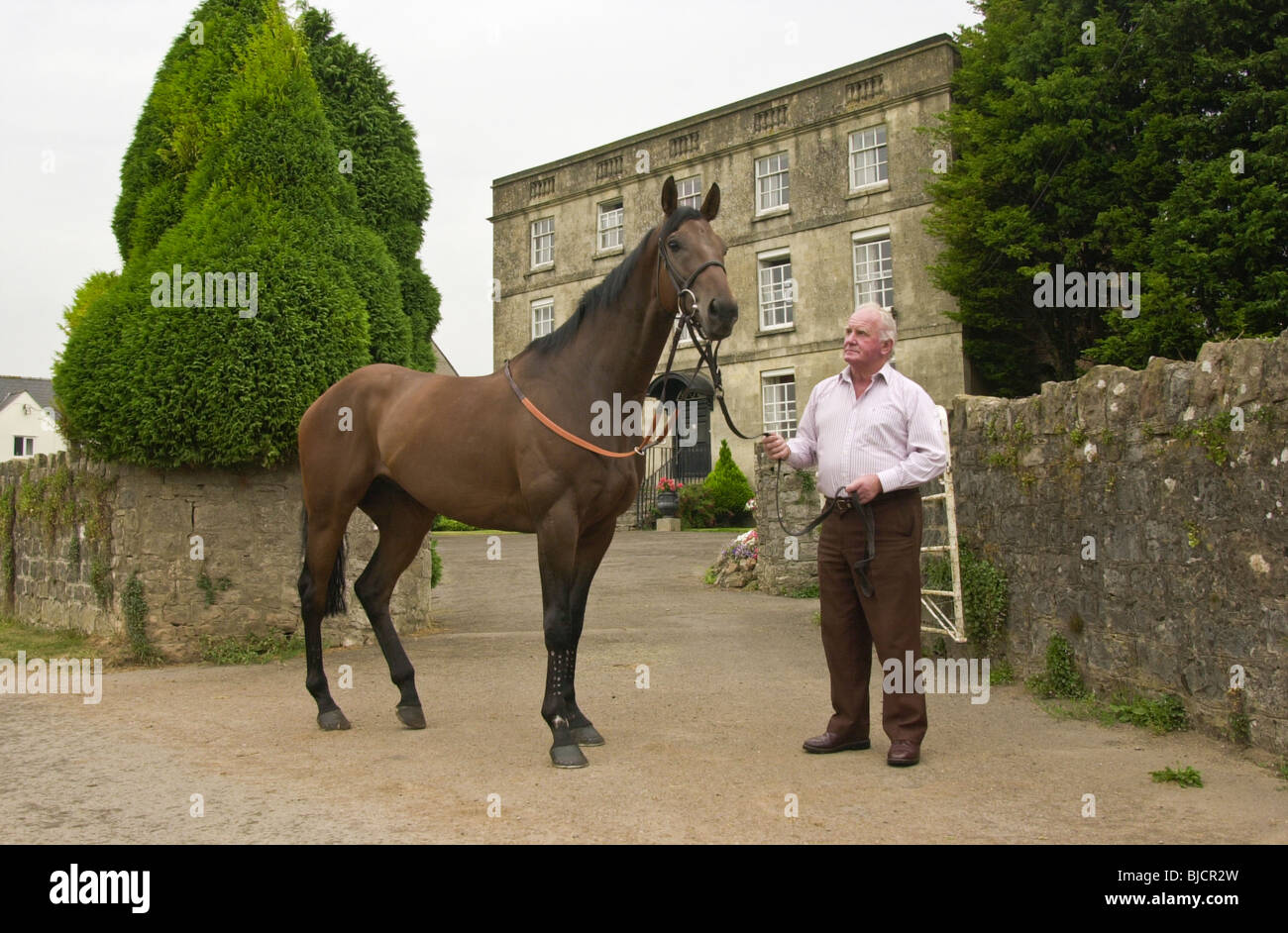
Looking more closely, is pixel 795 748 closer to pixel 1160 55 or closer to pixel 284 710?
pixel 284 710

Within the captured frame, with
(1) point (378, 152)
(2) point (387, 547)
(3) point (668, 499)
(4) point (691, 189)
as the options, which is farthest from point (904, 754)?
(4) point (691, 189)

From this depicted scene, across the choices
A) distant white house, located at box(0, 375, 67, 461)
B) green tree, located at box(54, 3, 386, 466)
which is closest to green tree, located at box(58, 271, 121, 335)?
green tree, located at box(54, 3, 386, 466)

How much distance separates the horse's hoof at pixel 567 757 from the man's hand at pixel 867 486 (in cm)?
183

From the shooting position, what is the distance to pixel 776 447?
4.72 metres

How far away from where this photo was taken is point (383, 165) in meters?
9.90

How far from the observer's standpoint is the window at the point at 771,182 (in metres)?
26.8

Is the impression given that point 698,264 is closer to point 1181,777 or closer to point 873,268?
point 1181,777

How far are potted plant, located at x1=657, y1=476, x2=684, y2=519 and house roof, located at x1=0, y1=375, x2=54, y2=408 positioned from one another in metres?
39.3

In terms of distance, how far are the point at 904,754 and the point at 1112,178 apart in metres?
17.2

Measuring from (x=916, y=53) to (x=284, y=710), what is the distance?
75.6ft

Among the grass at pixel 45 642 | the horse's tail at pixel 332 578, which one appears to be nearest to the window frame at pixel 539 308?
the grass at pixel 45 642

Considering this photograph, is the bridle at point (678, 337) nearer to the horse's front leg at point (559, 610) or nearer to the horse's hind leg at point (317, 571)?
the horse's front leg at point (559, 610)

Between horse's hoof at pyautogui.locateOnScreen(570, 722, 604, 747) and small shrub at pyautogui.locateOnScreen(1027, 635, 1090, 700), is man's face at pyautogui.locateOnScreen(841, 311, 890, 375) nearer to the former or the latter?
horse's hoof at pyautogui.locateOnScreen(570, 722, 604, 747)

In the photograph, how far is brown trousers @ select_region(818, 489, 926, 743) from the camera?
15.2 feet
